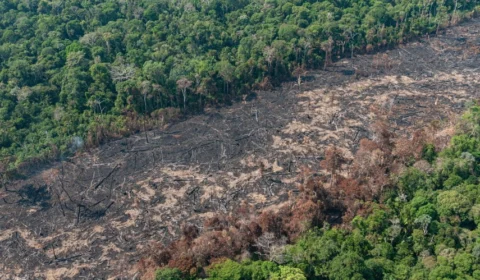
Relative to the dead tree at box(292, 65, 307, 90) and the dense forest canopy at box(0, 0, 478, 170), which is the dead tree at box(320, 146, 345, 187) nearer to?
the dense forest canopy at box(0, 0, 478, 170)

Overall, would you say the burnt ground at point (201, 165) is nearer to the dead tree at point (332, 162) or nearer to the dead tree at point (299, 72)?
the dead tree at point (299, 72)

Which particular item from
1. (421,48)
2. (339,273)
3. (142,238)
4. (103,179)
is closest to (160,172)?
(103,179)

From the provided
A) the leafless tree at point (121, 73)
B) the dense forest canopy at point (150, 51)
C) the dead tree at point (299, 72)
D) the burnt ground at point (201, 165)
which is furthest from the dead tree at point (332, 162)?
the leafless tree at point (121, 73)

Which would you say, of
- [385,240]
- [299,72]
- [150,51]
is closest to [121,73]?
[150,51]

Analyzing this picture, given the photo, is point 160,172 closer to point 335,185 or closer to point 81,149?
point 81,149

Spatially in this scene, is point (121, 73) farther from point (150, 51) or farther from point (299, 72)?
point (299, 72)

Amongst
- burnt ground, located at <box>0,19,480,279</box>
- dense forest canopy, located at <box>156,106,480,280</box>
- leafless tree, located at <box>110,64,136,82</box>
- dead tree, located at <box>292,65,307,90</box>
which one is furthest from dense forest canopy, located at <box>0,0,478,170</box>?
dense forest canopy, located at <box>156,106,480,280</box>
